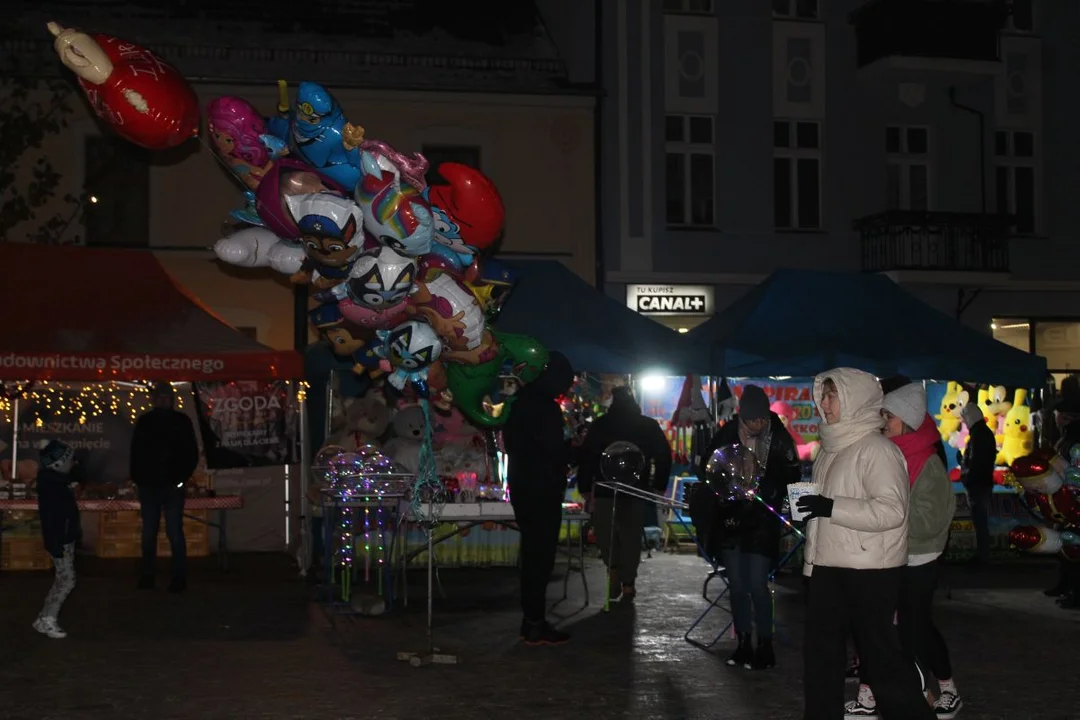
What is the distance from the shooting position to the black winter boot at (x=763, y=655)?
909cm

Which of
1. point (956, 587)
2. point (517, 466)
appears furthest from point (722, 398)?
point (517, 466)

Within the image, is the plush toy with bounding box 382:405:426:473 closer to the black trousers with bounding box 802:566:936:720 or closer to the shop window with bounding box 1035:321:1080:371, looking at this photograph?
the black trousers with bounding box 802:566:936:720

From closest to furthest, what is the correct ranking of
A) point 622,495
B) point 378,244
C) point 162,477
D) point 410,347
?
point 378,244, point 410,347, point 622,495, point 162,477

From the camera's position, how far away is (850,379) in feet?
21.5

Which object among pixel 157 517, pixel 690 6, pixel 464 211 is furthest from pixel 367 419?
pixel 690 6

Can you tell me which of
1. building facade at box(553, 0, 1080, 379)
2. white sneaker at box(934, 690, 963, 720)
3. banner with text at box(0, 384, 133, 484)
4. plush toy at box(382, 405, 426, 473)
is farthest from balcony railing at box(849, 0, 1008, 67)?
white sneaker at box(934, 690, 963, 720)

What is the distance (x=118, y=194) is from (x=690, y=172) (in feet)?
29.0

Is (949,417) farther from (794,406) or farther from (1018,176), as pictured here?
(1018,176)

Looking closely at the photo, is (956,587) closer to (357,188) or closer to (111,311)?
(357,188)

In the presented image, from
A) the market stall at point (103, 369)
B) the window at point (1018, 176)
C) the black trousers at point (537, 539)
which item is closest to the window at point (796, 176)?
the window at point (1018, 176)

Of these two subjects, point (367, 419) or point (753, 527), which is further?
point (367, 419)

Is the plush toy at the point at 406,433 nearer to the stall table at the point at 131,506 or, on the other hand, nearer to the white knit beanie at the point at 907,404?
the stall table at the point at 131,506

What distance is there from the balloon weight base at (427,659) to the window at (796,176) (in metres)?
14.4

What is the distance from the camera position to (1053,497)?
929cm
